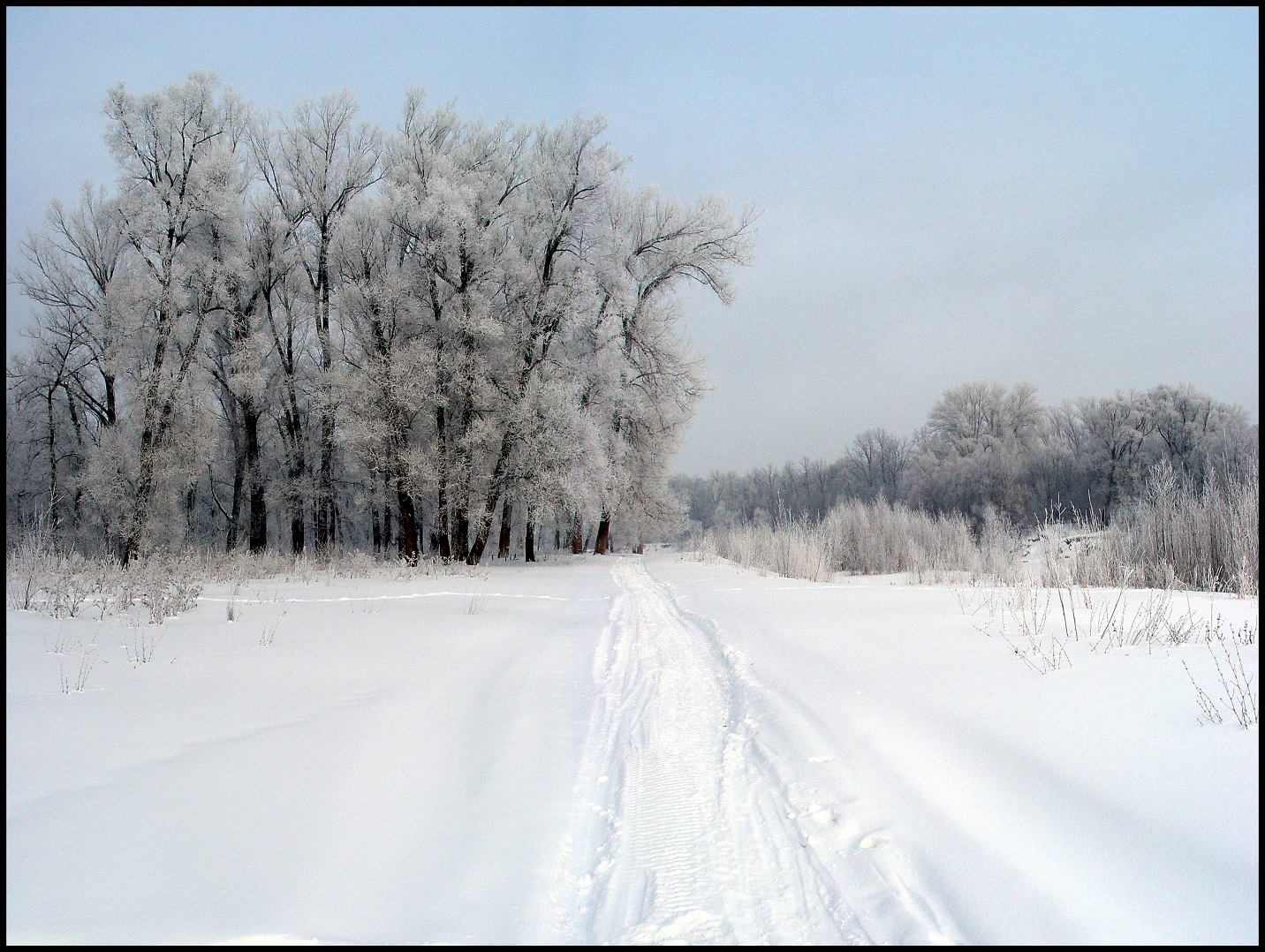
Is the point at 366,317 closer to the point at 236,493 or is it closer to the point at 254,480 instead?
the point at 254,480

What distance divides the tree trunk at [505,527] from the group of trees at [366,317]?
12cm

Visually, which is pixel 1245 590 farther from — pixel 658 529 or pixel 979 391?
pixel 979 391

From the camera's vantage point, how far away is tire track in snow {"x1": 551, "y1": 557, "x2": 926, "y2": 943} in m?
2.17

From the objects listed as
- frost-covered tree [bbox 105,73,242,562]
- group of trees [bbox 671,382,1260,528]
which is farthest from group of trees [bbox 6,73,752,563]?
group of trees [bbox 671,382,1260,528]

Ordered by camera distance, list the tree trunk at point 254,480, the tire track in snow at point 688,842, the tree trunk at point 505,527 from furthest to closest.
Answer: the tree trunk at point 254,480 → the tree trunk at point 505,527 → the tire track in snow at point 688,842

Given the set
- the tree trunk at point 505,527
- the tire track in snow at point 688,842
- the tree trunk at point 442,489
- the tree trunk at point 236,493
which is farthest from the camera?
the tree trunk at point 236,493

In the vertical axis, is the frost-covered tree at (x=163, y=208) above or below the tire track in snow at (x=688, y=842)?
above

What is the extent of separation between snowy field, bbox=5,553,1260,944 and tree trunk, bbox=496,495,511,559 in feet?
47.4

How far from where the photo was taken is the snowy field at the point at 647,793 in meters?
2.07

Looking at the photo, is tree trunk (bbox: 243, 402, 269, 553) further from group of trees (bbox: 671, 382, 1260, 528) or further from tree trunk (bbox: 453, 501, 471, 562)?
group of trees (bbox: 671, 382, 1260, 528)

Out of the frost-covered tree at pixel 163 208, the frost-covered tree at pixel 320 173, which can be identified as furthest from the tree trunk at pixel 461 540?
the frost-covered tree at pixel 163 208

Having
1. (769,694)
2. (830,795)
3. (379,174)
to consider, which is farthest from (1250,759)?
(379,174)

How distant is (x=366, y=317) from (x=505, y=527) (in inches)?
319

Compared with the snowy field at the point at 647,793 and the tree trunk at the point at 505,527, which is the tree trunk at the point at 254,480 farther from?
the snowy field at the point at 647,793
